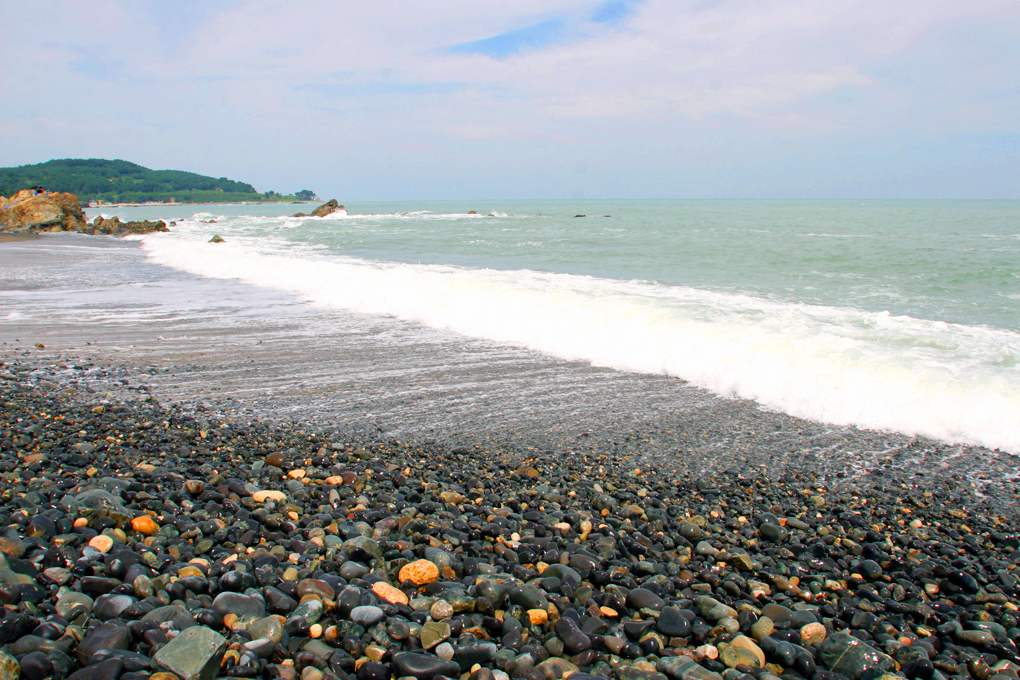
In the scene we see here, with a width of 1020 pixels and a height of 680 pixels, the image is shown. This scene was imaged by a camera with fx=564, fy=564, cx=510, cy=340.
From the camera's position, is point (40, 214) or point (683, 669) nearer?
point (683, 669)

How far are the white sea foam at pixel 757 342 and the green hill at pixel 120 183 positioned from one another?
156215 mm

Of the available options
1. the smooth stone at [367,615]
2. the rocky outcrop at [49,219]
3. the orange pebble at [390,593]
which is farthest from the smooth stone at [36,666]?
the rocky outcrop at [49,219]

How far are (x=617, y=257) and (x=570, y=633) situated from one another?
21377mm

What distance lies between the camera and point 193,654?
2043mm

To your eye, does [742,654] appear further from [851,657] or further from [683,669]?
[851,657]

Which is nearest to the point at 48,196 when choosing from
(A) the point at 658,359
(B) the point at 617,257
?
(B) the point at 617,257

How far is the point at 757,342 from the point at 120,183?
654ft

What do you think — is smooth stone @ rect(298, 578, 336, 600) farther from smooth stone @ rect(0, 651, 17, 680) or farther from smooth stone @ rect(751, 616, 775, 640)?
smooth stone @ rect(751, 616, 775, 640)

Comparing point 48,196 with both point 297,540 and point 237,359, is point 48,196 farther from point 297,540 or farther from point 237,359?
point 297,540

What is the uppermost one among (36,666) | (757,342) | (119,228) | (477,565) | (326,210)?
(326,210)

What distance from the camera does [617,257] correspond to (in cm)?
2288

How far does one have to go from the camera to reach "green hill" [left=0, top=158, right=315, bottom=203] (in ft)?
476

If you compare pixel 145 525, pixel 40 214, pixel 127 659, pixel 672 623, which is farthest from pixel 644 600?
pixel 40 214

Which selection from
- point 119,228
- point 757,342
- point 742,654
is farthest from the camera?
point 119,228
